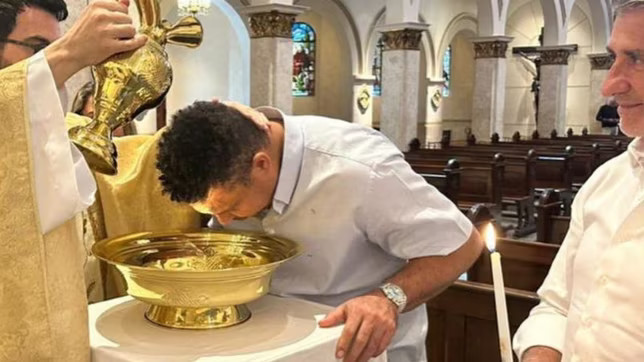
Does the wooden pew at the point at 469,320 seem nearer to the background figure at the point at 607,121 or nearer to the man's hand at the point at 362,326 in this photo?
the man's hand at the point at 362,326

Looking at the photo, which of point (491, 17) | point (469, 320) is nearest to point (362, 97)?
point (491, 17)

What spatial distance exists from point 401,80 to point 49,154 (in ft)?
44.3

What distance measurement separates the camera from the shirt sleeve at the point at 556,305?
1847 millimetres

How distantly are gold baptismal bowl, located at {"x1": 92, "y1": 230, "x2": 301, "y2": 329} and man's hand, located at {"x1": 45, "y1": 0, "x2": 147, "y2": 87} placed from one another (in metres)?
0.39

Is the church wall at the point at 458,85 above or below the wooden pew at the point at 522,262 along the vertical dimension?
above

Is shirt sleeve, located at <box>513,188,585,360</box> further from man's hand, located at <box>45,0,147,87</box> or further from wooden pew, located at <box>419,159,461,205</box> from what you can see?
wooden pew, located at <box>419,159,461,205</box>

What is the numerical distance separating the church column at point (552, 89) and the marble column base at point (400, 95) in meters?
6.83

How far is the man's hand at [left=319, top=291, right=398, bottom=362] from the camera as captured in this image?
153 cm

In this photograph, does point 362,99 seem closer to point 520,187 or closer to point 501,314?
point 520,187

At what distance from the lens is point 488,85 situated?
18375mm

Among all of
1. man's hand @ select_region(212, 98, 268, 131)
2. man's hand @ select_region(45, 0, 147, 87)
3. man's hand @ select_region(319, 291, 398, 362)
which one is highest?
man's hand @ select_region(45, 0, 147, 87)

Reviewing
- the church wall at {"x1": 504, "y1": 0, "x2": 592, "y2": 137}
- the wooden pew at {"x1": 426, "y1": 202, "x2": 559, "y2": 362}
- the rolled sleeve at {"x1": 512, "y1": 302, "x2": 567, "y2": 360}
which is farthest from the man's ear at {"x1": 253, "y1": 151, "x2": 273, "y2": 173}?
the church wall at {"x1": 504, "y1": 0, "x2": 592, "y2": 137}

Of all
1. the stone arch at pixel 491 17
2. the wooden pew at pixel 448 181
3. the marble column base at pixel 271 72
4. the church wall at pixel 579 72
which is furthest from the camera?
the church wall at pixel 579 72

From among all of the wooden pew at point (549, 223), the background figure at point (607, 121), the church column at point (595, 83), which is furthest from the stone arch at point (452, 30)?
the wooden pew at point (549, 223)
